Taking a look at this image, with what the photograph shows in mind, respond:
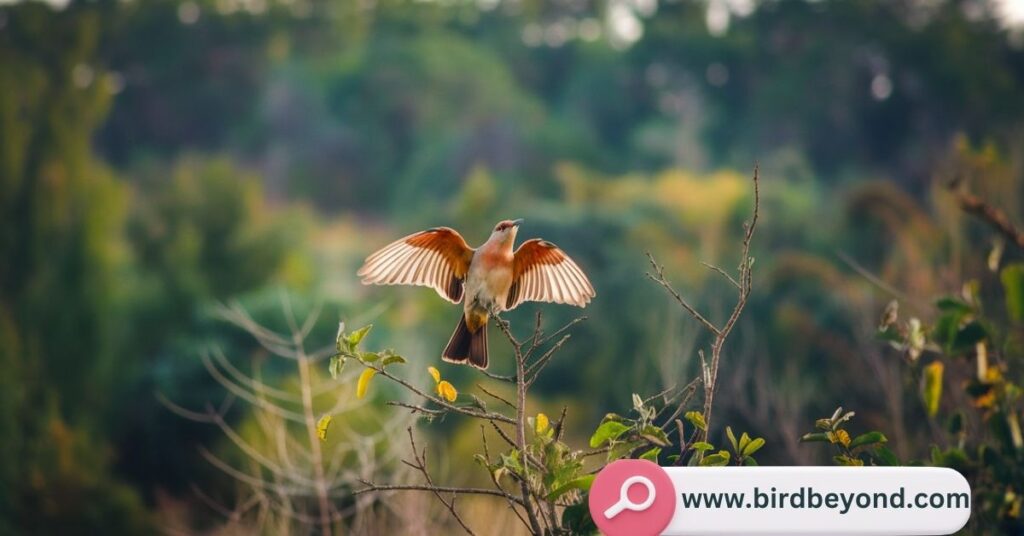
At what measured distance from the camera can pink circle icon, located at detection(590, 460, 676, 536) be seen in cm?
352

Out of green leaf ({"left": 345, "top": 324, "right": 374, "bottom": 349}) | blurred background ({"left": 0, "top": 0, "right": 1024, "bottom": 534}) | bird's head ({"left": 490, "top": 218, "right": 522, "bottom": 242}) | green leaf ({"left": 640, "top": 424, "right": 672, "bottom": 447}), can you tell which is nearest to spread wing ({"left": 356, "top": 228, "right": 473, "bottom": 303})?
bird's head ({"left": 490, "top": 218, "right": 522, "bottom": 242})

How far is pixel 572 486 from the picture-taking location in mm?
4469

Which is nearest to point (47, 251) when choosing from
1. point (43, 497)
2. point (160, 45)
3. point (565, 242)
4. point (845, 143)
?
point (43, 497)

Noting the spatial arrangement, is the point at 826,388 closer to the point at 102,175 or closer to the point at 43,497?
the point at 43,497

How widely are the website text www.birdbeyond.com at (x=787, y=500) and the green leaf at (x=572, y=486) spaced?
83cm

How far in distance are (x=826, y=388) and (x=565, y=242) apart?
10.9m

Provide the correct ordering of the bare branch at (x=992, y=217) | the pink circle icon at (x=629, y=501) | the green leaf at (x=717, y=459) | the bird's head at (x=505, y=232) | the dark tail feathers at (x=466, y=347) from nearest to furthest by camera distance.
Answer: the pink circle icon at (x=629, y=501) → the green leaf at (x=717, y=459) → the bare branch at (x=992, y=217) → the dark tail feathers at (x=466, y=347) → the bird's head at (x=505, y=232)

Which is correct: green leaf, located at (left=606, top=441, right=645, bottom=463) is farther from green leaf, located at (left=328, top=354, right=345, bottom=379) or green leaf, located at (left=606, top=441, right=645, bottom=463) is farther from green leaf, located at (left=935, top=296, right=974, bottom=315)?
green leaf, located at (left=935, top=296, right=974, bottom=315)

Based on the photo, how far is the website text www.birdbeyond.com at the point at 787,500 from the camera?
354cm

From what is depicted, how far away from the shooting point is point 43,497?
82.9ft

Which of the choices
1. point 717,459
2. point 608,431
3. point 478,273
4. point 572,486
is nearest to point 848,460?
point 717,459

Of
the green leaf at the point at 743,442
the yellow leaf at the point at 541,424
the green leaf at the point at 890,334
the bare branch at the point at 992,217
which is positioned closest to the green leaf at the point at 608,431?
the yellow leaf at the point at 541,424

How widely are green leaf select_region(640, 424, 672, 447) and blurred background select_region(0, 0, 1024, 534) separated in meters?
Answer: 5.58

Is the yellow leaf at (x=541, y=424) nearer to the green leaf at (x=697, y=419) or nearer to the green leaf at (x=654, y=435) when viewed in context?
the green leaf at (x=654, y=435)
